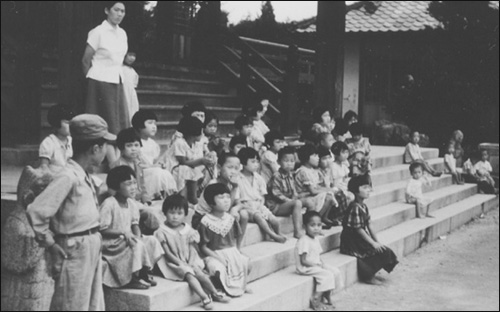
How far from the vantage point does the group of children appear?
5727 mm

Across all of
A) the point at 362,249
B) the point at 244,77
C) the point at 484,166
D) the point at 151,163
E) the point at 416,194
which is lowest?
the point at 362,249

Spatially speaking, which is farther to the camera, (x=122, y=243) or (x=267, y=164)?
(x=267, y=164)

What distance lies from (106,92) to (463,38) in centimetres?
1157

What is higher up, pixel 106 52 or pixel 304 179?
pixel 106 52

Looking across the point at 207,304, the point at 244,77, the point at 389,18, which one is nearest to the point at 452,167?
the point at 244,77

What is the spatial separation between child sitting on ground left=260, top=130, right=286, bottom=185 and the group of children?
0.01 meters

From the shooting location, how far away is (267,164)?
8.76 m

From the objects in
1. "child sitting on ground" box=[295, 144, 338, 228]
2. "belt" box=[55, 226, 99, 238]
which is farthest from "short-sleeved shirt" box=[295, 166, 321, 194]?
"belt" box=[55, 226, 99, 238]

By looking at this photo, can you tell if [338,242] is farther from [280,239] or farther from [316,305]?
[316,305]

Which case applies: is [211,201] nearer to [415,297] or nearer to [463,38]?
[415,297]

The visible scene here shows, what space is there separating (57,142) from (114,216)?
4.02ft

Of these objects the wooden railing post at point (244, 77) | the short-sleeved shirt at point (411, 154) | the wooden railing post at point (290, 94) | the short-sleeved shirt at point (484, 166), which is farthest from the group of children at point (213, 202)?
the short-sleeved shirt at point (484, 166)

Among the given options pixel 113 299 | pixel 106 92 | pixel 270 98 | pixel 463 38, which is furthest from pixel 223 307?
pixel 463 38

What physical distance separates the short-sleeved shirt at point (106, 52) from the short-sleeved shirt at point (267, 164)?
1966 mm
